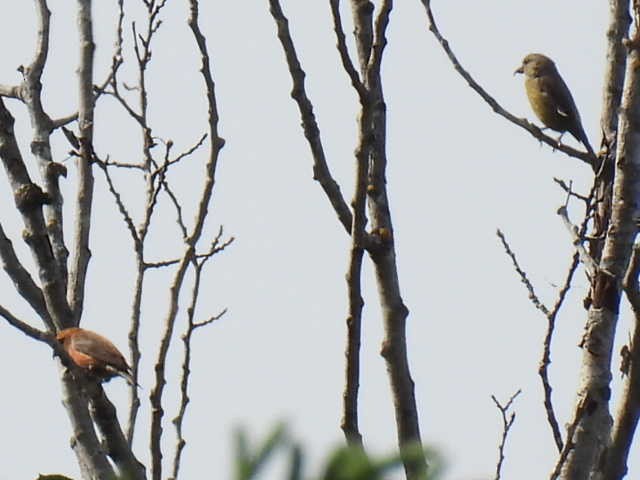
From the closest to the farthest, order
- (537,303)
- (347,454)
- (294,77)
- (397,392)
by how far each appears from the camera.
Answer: (347,454), (294,77), (397,392), (537,303)

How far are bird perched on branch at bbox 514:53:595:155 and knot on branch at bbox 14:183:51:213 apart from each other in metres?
7.91

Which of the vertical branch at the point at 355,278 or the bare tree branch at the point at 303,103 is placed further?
the bare tree branch at the point at 303,103

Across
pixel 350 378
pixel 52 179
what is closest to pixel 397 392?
pixel 350 378

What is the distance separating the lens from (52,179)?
3.56 meters

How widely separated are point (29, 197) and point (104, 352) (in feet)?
10.5

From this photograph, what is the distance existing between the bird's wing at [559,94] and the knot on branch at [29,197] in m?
8.31

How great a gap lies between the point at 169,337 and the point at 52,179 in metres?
0.64

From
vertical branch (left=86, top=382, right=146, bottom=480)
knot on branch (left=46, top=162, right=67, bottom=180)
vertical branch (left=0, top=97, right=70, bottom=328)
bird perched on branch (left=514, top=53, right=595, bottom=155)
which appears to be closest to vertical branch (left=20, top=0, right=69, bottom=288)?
knot on branch (left=46, top=162, right=67, bottom=180)

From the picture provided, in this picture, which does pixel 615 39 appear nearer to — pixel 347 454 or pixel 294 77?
pixel 294 77

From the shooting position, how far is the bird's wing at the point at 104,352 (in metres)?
5.64

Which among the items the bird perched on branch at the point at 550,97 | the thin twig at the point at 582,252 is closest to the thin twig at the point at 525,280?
the thin twig at the point at 582,252

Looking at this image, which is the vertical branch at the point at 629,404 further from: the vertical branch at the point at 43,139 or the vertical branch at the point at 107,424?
the vertical branch at the point at 43,139

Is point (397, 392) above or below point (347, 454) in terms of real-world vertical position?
above

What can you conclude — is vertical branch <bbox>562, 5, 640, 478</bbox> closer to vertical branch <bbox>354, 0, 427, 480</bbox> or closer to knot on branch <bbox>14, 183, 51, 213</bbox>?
vertical branch <bbox>354, 0, 427, 480</bbox>
